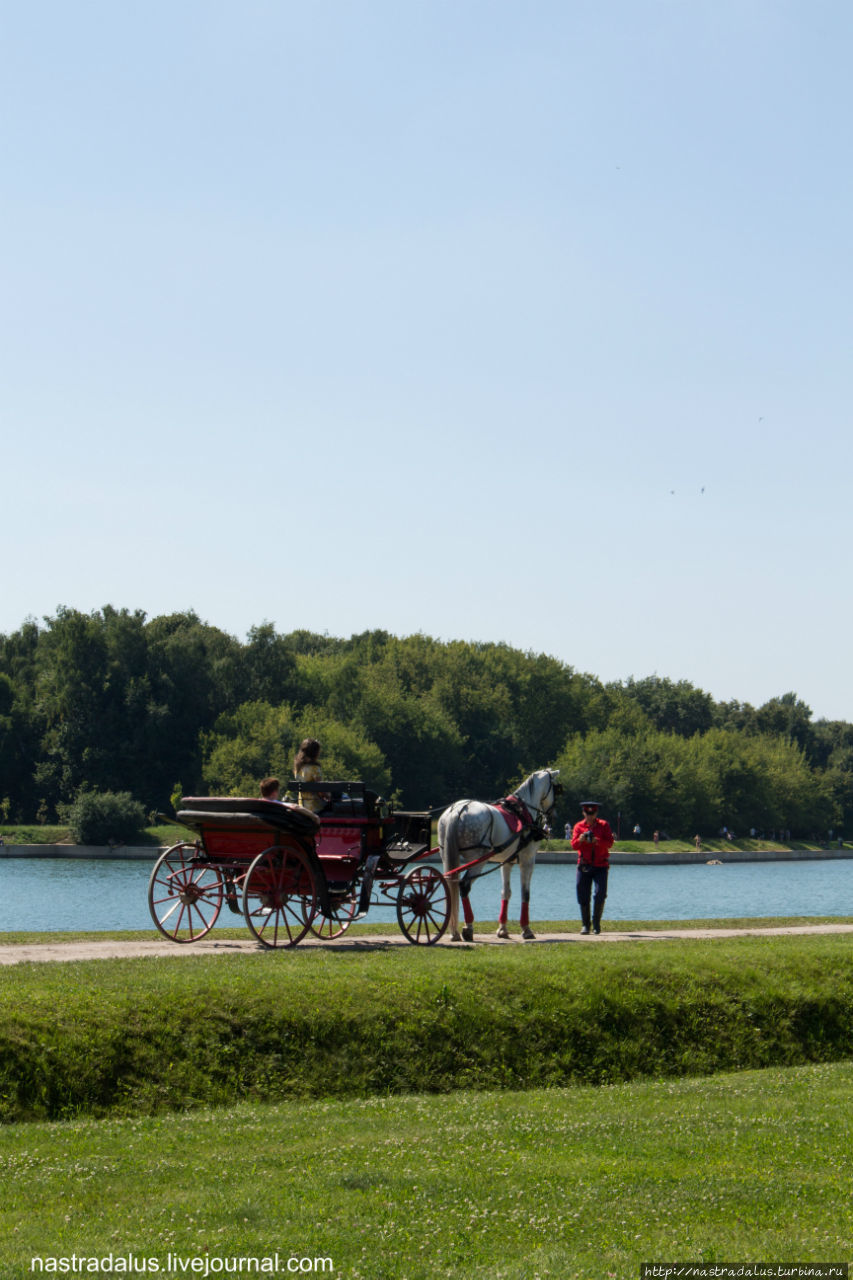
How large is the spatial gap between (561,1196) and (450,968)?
19.3 ft

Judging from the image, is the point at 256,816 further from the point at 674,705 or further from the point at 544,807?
the point at 674,705

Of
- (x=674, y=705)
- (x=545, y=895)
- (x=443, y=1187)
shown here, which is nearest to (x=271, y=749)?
(x=545, y=895)

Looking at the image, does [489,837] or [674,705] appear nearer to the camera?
[489,837]

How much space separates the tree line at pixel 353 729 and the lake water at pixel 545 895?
16.5 meters

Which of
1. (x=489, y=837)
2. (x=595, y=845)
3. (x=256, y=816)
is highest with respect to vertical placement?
(x=256, y=816)

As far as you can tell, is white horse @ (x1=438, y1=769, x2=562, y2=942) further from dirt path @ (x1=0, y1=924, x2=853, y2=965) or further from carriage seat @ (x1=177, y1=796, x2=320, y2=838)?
carriage seat @ (x1=177, y1=796, x2=320, y2=838)

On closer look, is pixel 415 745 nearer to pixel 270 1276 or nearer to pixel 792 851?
pixel 792 851

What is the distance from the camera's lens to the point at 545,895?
52.1m

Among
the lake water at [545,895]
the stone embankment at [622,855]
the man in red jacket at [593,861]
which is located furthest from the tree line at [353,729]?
the man in red jacket at [593,861]

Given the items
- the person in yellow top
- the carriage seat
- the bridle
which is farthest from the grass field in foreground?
the bridle

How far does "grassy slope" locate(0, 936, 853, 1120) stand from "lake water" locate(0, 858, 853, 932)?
43.9ft

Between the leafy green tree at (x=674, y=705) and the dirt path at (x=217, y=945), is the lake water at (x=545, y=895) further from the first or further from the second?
the leafy green tree at (x=674, y=705)

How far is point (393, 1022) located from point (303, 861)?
10.7 feet

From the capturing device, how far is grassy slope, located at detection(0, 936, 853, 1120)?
10.4 m
